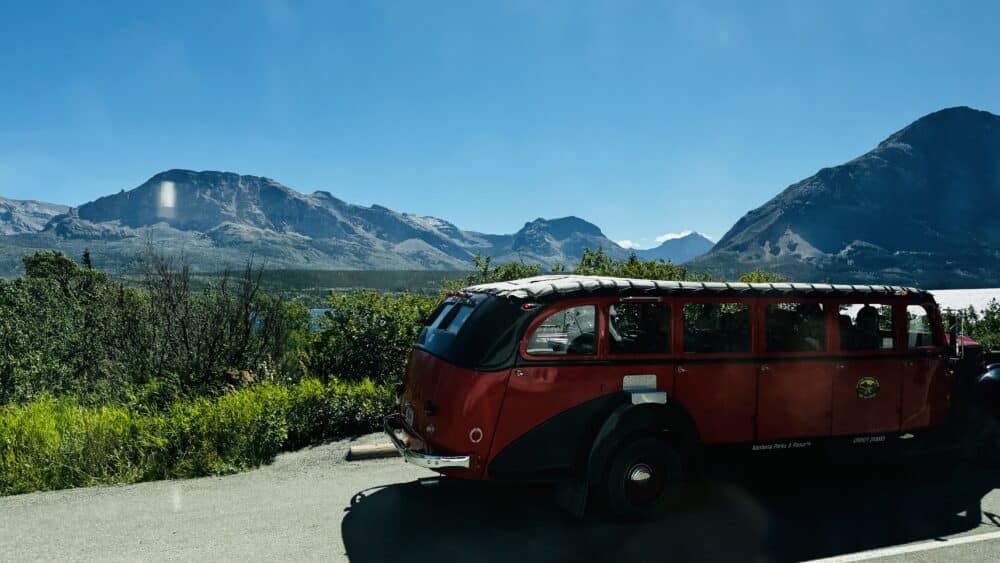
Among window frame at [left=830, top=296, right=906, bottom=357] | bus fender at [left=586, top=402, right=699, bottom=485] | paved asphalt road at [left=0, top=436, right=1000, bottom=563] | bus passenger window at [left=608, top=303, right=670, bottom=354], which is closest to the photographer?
paved asphalt road at [left=0, top=436, right=1000, bottom=563]

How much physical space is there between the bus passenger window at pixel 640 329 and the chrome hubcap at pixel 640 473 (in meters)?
1.16

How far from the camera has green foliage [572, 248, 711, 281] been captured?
16.0 meters

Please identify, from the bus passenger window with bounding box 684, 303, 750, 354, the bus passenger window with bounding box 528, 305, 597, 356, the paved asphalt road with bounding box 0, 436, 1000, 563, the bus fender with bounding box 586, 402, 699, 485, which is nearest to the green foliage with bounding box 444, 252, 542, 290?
the paved asphalt road with bounding box 0, 436, 1000, 563

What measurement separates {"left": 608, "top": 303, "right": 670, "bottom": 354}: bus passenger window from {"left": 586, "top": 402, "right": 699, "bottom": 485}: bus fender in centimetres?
57

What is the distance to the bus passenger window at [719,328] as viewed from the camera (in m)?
6.64

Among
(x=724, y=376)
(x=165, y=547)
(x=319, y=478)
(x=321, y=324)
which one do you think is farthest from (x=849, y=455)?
(x=321, y=324)

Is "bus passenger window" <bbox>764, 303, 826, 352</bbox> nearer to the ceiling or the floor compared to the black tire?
nearer to the ceiling

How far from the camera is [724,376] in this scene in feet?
21.4

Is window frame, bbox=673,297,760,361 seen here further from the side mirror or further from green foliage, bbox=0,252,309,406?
green foliage, bbox=0,252,309,406

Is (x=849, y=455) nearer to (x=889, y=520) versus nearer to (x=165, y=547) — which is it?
(x=889, y=520)

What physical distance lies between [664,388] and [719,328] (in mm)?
1055

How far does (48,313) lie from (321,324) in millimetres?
24896


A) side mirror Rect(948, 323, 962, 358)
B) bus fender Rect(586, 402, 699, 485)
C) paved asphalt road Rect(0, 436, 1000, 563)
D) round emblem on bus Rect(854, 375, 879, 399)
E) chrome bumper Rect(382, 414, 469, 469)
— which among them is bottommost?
paved asphalt road Rect(0, 436, 1000, 563)

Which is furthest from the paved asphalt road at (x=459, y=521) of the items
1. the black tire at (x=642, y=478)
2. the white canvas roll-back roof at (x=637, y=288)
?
the white canvas roll-back roof at (x=637, y=288)
